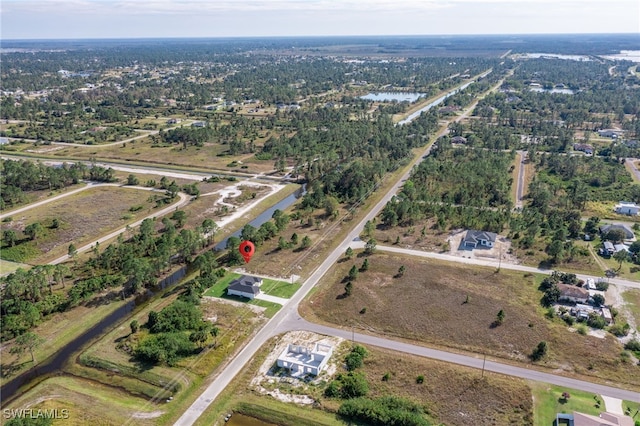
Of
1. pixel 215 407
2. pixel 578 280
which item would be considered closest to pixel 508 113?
pixel 578 280

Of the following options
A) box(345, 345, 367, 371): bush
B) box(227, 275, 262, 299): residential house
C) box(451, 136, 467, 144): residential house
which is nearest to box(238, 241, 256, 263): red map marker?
box(227, 275, 262, 299): residential house

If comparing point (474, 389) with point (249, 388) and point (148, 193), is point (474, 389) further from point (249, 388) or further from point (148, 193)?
point (148, 193)

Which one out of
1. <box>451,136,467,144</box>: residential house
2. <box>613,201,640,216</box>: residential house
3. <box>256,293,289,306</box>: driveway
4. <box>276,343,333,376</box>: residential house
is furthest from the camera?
<box>451,136,467,144</box>: residential house

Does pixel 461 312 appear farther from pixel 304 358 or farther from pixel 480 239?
pixel 304 358

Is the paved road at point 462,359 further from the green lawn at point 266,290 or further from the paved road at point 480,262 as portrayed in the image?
the paved road at point 480,262

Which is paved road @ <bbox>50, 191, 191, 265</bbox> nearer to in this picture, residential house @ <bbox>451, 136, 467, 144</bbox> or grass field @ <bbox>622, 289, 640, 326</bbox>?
grass field @ <bbox>622, 289, 640, 326</bbox>

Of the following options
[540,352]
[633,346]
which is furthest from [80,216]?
[633,346]
